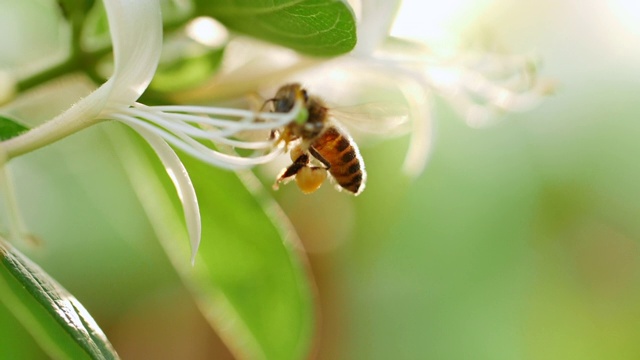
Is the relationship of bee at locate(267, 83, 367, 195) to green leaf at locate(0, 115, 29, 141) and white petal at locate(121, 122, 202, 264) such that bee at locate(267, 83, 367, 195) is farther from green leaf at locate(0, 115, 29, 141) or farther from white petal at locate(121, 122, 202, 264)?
green leaf at locate(0, 115, 29, 141)

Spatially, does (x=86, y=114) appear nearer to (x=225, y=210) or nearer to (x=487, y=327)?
(x=225, y=210)

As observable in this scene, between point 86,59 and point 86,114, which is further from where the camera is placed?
point 86,59

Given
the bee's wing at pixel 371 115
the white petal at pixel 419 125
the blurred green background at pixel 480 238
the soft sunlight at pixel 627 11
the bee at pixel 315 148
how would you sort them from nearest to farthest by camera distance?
the bee at pixel 315 148 < the bee's wing at pixel 371 115 < the white petal at pixel 419 125 < the blurred green background at pixel 480 238 < the soft sunlight at pixel 627 11

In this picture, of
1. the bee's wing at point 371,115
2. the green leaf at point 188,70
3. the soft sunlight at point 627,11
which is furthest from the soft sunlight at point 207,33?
the soft sunlight at point 627,11

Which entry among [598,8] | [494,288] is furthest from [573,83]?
[494,288]

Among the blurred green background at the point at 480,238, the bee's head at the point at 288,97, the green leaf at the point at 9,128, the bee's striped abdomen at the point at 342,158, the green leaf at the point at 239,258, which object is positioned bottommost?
the blurred green background at the point at 480,238

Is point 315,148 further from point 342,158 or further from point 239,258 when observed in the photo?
point 239,258

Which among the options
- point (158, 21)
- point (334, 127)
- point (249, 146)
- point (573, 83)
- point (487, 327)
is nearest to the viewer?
point (158, 21)

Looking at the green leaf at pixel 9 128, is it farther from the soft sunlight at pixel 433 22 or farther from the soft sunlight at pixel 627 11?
the soft sunlight at pixel 627 11
